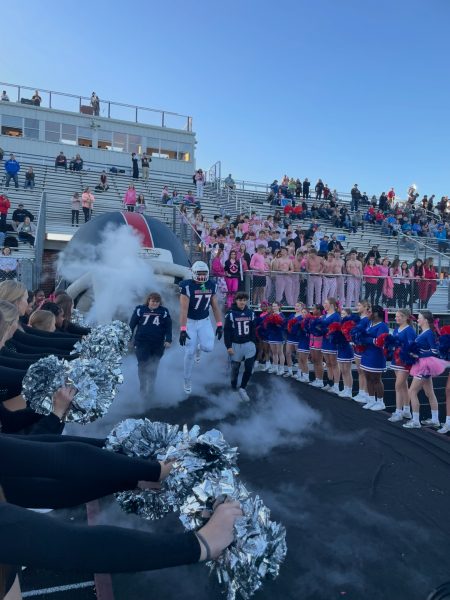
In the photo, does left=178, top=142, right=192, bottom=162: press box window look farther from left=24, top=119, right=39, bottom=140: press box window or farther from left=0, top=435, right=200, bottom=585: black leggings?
left=0, top=435, right=200, bottom=585: black leggings

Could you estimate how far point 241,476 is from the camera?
467 centimetres

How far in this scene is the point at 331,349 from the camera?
8867 millimetres

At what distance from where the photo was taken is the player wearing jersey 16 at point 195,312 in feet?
25.2

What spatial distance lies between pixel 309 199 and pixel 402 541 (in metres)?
24.4

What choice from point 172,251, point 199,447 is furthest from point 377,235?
point 199,447

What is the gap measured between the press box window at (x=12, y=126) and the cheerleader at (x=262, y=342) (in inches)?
884

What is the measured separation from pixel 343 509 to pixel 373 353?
152 inches

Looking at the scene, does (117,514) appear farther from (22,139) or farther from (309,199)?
(22,139)

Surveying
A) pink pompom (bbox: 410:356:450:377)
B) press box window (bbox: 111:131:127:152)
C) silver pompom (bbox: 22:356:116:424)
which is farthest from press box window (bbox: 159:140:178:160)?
silver pompom (bbox: 22:356:116:424)

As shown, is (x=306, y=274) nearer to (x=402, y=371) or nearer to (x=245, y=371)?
(x=245, y=371)

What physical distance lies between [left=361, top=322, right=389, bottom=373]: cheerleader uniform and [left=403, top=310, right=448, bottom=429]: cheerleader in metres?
0.68

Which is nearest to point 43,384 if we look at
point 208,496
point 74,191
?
point 208,496

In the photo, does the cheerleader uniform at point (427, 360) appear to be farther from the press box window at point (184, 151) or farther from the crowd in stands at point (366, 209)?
the press box window at point (184, 151)

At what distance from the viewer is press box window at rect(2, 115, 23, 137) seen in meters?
26.8
